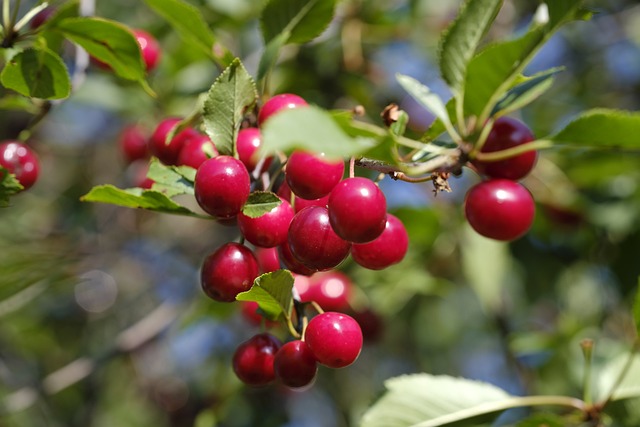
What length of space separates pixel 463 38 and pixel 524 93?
0.51 ft

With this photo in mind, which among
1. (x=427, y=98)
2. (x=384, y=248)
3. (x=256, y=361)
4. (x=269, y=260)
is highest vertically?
(x=427, y=98)

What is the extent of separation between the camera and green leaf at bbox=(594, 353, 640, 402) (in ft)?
6.31

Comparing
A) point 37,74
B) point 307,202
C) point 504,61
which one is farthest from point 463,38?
point 37,74

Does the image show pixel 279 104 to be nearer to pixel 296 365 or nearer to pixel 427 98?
pixel 427 98

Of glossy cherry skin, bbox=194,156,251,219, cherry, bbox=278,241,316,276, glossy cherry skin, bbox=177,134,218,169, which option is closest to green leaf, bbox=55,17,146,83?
glossy cherry skin, bbox=177,134,218,169

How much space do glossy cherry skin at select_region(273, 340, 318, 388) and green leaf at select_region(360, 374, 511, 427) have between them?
451 mm

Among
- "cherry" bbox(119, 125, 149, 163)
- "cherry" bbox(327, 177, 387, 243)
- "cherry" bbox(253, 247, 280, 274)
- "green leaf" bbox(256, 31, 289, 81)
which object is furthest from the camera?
"cherry" bbox(119, 125, 149, 163)

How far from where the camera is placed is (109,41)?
61.9 inches

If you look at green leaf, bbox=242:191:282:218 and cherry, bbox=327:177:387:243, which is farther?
green leaf, bbox=242:191:282:218

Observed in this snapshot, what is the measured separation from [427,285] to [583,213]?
2.27 ft

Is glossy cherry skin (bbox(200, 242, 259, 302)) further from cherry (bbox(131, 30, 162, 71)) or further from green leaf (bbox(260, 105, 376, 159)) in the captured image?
cherry (bbox(131, 30, 162, 71))

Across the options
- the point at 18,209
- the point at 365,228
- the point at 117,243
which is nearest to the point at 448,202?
the point at 117,243

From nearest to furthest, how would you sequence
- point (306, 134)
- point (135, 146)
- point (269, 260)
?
point (306, 134), point (269, 260), point (135, 146)

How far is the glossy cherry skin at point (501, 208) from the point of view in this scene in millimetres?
1311
